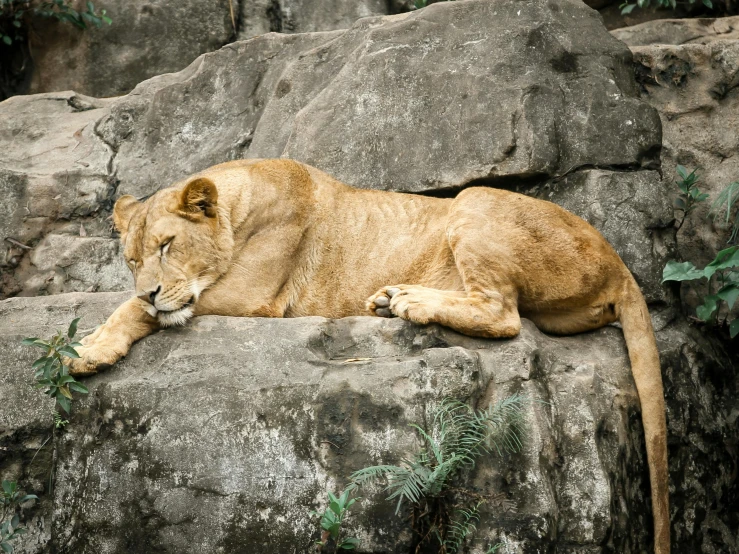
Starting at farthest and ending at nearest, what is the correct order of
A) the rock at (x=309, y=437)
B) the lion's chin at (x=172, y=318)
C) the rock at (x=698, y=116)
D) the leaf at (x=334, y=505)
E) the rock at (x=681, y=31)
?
the rock at (x=681, y=31) < the rock at (x=698, y=116) < the lion's chin at (x=172, y=318) < the rock at (x=309, y=437) < the leaf at (x=334, y=505)

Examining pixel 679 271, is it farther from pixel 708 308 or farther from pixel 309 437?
pixel 309 437

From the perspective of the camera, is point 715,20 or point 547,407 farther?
point 715,20

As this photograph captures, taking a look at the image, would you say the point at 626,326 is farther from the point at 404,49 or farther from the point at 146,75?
the point at 146,75

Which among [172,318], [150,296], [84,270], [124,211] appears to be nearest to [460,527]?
[172,318]

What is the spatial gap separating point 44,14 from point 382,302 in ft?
17.4

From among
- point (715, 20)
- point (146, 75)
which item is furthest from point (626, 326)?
point (146, 75)

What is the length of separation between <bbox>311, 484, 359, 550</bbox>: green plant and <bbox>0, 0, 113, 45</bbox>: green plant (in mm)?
6042

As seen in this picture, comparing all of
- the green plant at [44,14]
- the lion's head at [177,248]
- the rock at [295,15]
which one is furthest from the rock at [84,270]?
the rock at [295,15]

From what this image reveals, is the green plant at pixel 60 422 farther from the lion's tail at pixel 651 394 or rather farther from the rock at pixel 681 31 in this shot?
the rock at pixel 681 31

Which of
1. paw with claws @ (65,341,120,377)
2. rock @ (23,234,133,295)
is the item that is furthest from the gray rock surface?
paw with claws @ (65,341,120,377)

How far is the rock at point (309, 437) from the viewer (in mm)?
4766

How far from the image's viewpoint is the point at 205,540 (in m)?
4.77

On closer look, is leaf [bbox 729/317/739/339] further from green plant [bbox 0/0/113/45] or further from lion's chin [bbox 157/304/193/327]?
green plant [bbox 0/0/113/45]

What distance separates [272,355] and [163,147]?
11.8 feet
